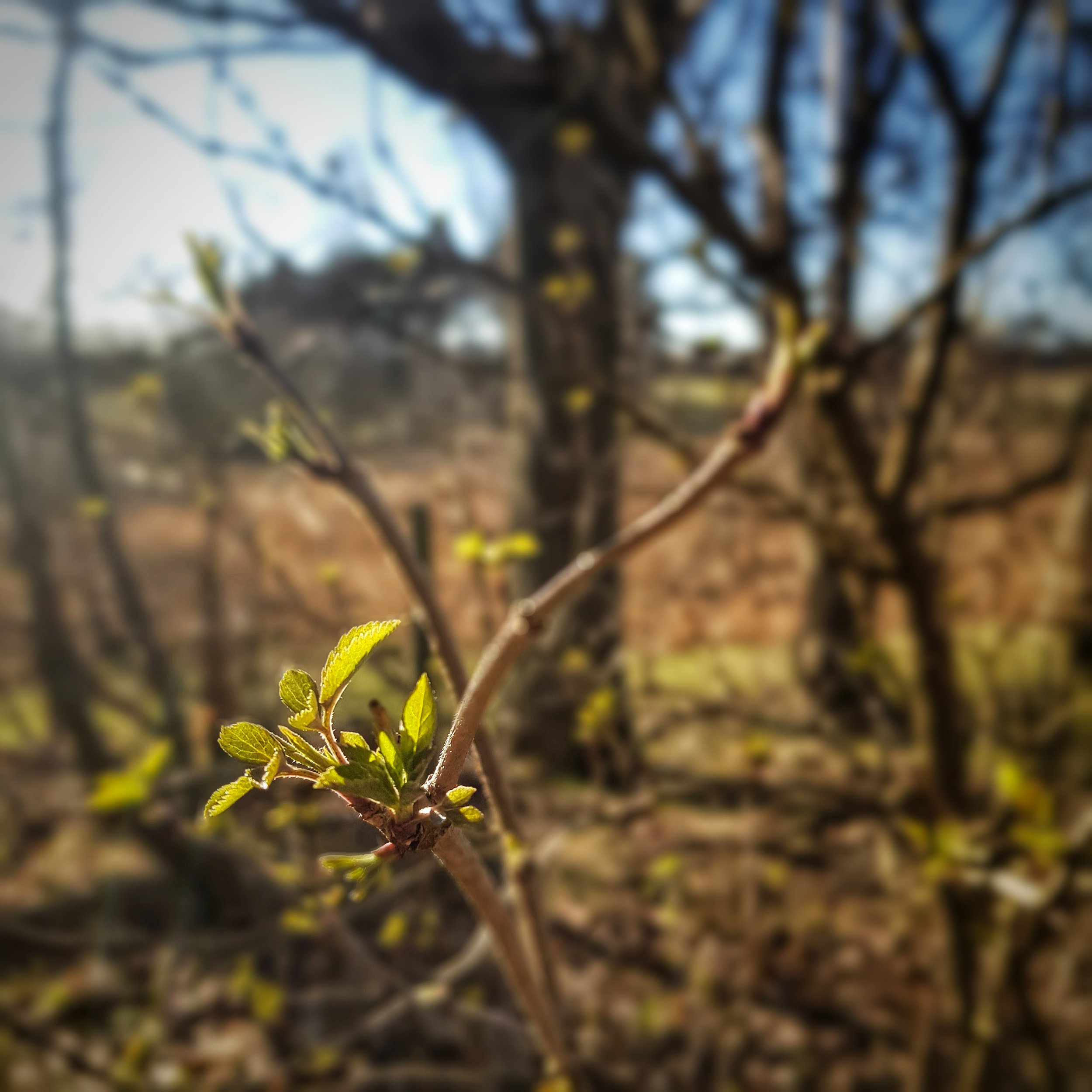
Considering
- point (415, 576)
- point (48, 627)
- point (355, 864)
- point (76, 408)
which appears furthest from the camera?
point (48, 627)

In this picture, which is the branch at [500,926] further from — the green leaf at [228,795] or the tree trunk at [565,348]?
the tree trunk at [565,348]

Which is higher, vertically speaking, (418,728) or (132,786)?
(418,728)

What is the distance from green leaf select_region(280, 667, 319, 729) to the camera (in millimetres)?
282

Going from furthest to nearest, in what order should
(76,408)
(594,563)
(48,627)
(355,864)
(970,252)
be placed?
(48,627) < (76,408) < (970,252) < (594,563) < (355,864)

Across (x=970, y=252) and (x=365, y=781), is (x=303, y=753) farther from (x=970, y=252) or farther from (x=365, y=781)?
(x=970, y=252)

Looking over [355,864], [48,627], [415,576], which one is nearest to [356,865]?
[355,864]

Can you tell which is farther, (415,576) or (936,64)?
(936,64)

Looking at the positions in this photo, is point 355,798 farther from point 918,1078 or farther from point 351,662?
point 918,1078

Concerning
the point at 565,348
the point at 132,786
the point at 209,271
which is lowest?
the point at 132,786

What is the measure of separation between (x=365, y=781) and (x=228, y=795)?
0.06m

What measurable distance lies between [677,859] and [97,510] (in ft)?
7.94

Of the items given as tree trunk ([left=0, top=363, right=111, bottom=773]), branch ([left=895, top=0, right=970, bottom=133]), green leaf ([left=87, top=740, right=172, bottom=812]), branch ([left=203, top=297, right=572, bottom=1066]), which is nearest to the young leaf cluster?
branch ([left=203, top=297, right=572, bottom=1066])

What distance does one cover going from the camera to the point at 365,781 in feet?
0.90

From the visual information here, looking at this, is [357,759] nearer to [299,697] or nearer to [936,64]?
[299,697]
